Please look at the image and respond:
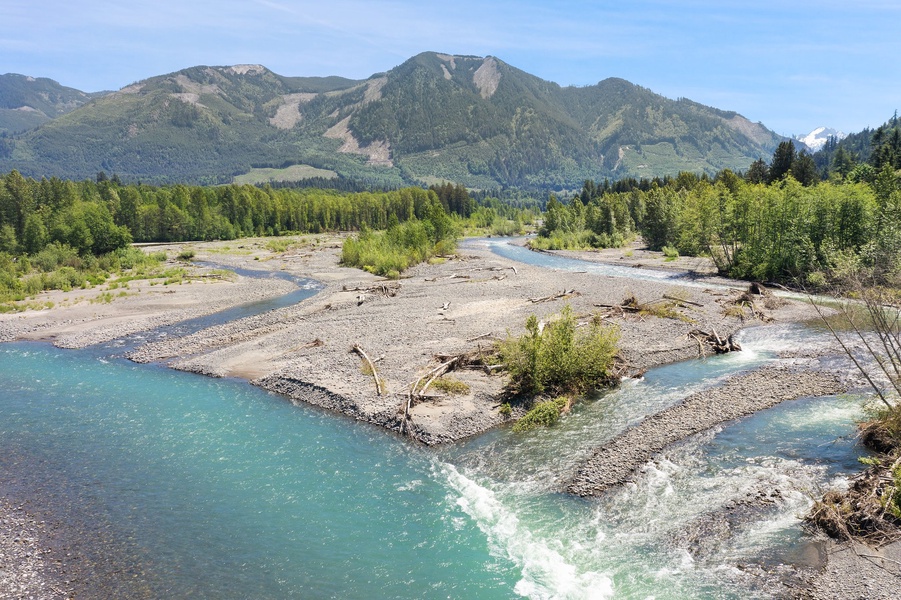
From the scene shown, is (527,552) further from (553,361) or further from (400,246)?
(400,246)

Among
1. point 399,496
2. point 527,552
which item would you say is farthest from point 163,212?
point 527,552

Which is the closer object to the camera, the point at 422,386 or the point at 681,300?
the point at 422,386

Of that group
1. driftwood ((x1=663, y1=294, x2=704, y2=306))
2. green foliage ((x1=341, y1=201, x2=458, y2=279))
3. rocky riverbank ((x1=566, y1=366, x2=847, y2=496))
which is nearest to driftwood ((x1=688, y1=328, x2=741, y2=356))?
rocky riverbank ((x1=566, y1=366, x2=847, y2=496))

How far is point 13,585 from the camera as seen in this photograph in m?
15.1

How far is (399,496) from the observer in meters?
19.3

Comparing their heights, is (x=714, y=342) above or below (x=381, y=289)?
above

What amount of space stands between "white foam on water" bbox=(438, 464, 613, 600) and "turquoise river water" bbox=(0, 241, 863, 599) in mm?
52

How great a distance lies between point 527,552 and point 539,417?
28.8ft

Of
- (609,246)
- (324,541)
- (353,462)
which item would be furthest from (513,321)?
(609,246)

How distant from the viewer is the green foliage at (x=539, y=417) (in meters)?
24.0

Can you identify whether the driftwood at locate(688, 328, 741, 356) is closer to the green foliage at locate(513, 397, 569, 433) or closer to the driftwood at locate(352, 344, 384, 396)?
the green foliage at locate(513, 397, 569, 433)

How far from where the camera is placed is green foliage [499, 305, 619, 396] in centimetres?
2694

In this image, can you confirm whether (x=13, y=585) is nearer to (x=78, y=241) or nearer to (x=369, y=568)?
(x=369, y=568)

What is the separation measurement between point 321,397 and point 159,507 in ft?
33.7
